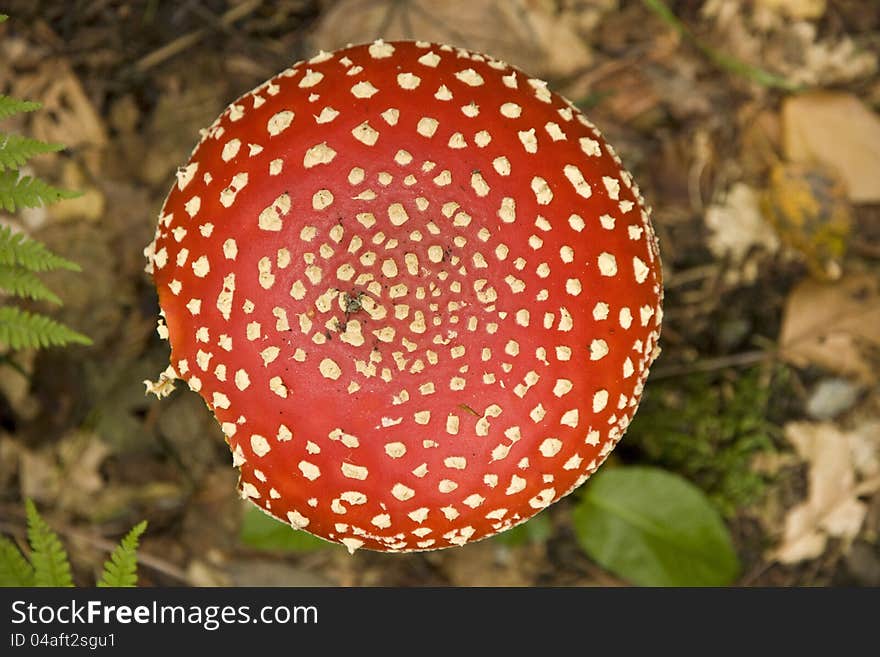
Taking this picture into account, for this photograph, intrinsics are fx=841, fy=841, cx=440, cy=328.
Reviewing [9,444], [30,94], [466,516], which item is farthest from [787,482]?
[30,94]

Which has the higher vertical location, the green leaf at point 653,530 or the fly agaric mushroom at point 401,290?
the fly agaric mushroom at point 401,290

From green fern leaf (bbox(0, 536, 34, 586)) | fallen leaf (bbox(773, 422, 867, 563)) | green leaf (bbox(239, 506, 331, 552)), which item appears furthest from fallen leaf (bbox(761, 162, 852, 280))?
green fern leaf (bbox(0, 536, 34, 586))

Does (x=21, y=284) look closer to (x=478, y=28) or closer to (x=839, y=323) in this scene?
(x=478, y=28)

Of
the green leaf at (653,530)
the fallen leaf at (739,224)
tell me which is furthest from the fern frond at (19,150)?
the fallen leaf at (739,224)

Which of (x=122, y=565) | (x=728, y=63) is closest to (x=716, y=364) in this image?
(x=728, y=63)

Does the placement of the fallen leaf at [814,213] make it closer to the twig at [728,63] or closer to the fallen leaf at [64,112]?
the twig at [728,63]

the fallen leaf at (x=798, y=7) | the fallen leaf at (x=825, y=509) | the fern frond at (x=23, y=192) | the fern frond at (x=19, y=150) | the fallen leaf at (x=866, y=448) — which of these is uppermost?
the fern frond at (x=19, y=150)
